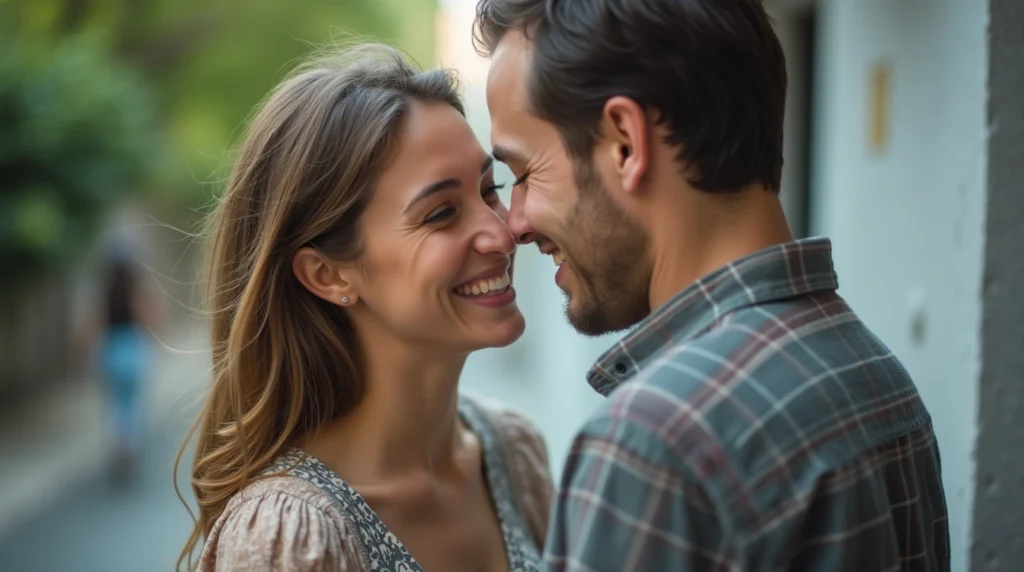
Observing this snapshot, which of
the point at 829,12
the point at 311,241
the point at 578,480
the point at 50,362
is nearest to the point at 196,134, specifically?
the point at 50,362

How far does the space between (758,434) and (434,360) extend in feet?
3.63

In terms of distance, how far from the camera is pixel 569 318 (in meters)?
1.74

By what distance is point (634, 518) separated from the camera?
127 centimetres

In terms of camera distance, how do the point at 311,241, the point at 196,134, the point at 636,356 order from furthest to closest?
the point at 196,134 → the point at 311,241 → the point at 636,356

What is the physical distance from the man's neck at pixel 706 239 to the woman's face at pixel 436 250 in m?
0.67

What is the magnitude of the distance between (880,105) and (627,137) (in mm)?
2186

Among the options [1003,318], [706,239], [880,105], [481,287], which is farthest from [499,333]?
[880,105]

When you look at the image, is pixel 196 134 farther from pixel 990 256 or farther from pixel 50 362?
pixel 990 256

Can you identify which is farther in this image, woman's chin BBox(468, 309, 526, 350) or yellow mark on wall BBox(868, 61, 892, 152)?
yellow mark on wall BBox(868, 61, 892, 152)

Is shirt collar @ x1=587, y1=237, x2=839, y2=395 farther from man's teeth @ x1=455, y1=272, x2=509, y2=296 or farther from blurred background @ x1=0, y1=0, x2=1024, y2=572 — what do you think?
blurred background @ x1=0, y1=0, x2=1024, y2=572

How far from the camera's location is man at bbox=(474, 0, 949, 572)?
128cm

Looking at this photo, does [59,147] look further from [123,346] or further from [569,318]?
[569,318]

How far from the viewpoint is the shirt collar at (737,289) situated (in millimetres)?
1479

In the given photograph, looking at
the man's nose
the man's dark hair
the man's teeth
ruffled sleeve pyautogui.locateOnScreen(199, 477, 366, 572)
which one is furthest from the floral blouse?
the man's dark hair
